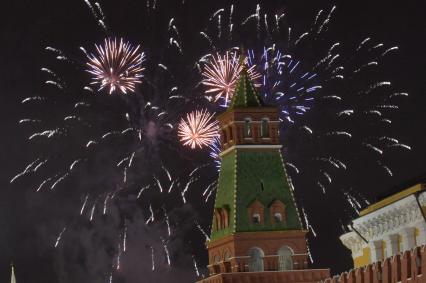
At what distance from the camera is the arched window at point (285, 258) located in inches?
2724

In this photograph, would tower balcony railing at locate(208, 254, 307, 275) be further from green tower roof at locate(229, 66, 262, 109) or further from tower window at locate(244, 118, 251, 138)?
green tower roof at locate(229, 66, 262, 109)

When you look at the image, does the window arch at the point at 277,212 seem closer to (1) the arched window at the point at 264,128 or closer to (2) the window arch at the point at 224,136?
(1) the arched window at the point at 264,128

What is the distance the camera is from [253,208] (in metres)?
69.8

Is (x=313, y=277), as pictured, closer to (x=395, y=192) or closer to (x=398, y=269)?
(x=395, y=192)

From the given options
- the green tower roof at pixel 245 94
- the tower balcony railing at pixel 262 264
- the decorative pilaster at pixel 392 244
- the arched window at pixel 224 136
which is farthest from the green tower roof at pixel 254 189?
the decorative pilaster at pixel 392 244

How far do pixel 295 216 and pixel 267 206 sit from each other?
1695 millimetres

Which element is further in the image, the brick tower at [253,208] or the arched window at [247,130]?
the arched window at [247,130]

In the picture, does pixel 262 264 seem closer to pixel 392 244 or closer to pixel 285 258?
pixel 285 258

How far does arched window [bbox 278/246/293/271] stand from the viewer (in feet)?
227

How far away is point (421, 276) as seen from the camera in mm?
45594

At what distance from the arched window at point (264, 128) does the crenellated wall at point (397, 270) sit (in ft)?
63.6

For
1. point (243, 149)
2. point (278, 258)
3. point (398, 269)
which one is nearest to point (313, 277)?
point (278, 258)

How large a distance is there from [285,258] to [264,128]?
278 inches

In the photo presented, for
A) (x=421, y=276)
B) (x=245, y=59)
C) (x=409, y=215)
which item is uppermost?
(x=245, y=59)
